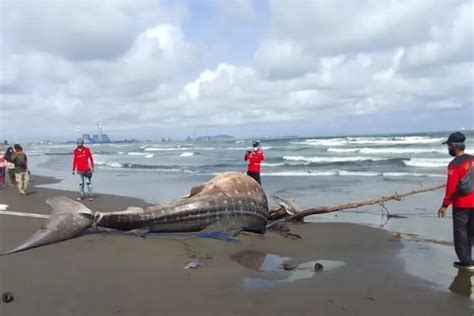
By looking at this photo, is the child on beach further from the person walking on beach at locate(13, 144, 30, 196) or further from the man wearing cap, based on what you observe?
the man wearing cap

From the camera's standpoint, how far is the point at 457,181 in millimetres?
6449

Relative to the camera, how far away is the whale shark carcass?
23.4 ft

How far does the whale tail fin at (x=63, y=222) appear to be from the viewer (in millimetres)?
6891

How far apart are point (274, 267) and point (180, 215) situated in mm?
2264

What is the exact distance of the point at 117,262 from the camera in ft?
20.3

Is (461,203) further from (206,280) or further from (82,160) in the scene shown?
(82,160)

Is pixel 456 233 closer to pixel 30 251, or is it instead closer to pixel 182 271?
pixel 182 271

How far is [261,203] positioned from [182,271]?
11.2 ft

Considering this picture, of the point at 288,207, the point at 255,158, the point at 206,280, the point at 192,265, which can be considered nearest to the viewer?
the point at 206,280

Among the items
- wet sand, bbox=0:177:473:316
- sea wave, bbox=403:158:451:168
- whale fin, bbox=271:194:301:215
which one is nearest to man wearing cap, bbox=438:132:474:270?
wet sand, bbox=0:177:473:316

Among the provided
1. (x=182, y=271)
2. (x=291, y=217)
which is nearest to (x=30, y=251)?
(x=182, y=271)

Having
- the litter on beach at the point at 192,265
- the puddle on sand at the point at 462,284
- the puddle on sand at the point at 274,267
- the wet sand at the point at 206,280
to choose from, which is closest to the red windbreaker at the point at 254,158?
the wet sand at the point at 206,280

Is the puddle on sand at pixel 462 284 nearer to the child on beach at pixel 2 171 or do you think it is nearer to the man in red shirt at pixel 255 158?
the man in red shirt at pixel 255 158

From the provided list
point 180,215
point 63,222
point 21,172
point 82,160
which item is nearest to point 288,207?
point 180,215
